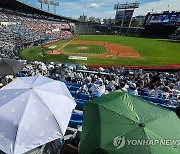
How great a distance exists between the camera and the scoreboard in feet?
204

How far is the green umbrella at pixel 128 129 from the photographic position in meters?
3.33

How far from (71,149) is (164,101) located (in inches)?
245

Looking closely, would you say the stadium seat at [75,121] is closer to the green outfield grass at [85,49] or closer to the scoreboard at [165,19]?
the green outfield grass at [85,49]

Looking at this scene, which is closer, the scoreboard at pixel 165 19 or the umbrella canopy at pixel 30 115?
the umbrella canopy at pixel 30 115

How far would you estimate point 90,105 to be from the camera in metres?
4.79

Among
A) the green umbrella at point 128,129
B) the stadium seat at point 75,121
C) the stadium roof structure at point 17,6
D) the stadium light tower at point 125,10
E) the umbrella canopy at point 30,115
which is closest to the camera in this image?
the green umbrella at point 128,129

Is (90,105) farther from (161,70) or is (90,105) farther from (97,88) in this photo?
(161,70)

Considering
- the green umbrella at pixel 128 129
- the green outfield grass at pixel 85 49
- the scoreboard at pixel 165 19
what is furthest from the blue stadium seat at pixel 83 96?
the scoreboard at pixel 165 19

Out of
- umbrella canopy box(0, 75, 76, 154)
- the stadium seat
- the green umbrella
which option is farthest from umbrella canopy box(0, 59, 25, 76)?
the green umbrella

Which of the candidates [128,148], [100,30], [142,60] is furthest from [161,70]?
[100,30]

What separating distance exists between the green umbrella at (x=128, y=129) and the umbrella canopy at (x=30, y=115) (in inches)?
33.3

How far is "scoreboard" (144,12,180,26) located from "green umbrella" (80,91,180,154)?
64370 millimetres

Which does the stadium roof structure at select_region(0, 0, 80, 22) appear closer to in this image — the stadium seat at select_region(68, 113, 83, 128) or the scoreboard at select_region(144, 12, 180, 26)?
the scoreboard at select_region(144, 12, 180, 26)

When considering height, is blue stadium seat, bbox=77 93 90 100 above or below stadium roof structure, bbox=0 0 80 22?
below
